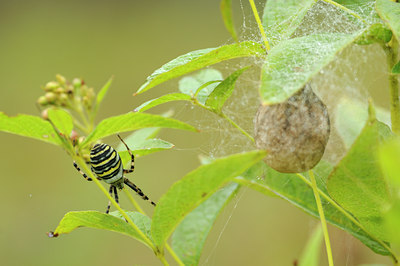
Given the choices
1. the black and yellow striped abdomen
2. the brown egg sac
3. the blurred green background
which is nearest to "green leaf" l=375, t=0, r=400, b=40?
the brown egg sac

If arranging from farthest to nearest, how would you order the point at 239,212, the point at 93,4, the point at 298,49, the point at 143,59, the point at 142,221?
the point at 93,4, the point at 143,59, the point at 239,212, the point at 142,221, the point at 298,49

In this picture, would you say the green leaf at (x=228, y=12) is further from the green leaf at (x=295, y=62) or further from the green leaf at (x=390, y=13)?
the green leaf at (x=390, y=13)

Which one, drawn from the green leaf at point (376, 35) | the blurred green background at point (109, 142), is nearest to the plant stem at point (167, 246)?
the green leaf at point (376, 35)

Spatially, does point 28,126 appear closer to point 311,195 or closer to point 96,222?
point 96,222

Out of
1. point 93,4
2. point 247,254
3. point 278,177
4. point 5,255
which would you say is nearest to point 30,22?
point 93,4

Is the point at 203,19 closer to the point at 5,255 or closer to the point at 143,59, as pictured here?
the point at 143,59

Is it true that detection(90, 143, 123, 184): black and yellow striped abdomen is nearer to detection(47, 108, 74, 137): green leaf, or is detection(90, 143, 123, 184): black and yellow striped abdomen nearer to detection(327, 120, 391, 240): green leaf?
detection(47, 108, 74, 137): green leaf

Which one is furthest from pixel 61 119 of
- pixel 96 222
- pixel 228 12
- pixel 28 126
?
pixel 228 12
